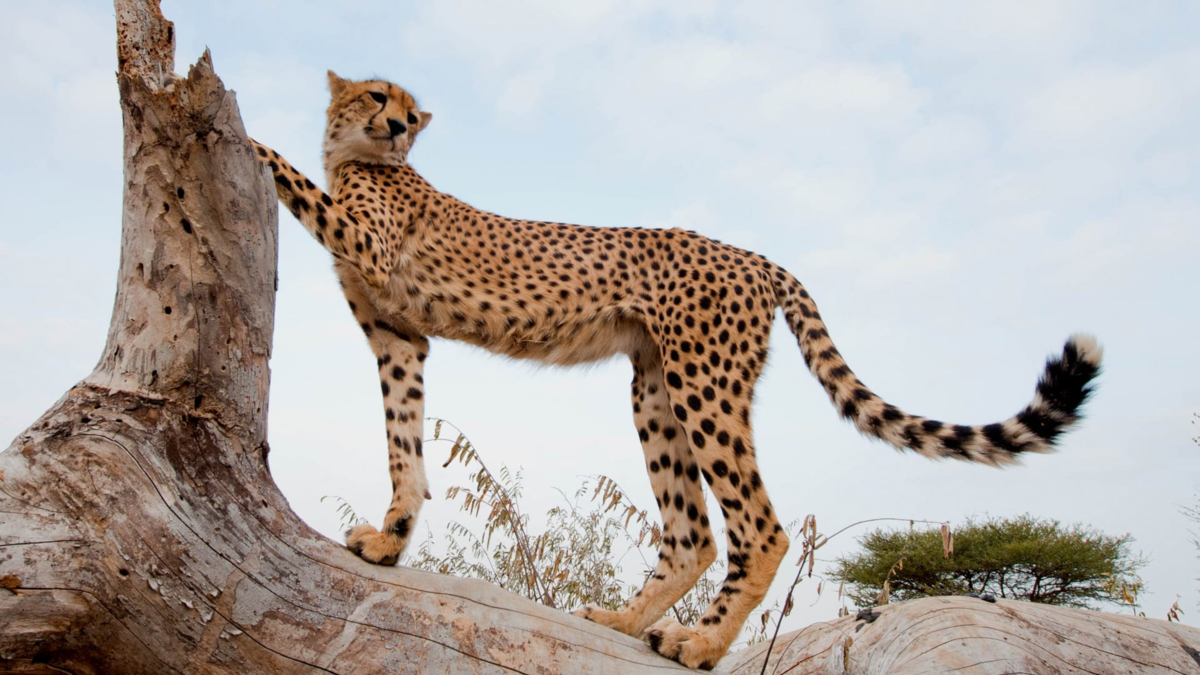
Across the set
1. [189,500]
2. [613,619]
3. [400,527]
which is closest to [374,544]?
[400,527]

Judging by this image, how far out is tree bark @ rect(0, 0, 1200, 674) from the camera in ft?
7.42

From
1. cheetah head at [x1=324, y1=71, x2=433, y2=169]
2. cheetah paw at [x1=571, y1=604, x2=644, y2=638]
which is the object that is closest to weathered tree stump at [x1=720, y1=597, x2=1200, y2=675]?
cheetah paw at [x1=571, y1=604, x2=644, y2=638]

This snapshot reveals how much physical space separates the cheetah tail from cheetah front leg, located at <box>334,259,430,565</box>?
162 cm

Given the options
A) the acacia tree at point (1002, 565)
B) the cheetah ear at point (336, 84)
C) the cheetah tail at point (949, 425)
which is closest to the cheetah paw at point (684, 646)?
the cheetah tail at point (949, 425)

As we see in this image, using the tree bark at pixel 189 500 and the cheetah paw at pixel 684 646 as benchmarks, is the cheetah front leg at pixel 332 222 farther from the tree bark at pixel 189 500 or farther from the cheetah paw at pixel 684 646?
the cheetah paw at pixel 684 646

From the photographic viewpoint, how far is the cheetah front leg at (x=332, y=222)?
3.28 meters

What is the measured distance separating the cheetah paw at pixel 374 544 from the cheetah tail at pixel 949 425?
1.82 meters

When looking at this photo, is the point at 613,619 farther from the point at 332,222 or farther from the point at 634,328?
the point at 332,222

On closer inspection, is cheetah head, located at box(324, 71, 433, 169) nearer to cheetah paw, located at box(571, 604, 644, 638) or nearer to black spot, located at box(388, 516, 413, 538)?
black spot, located at box(388, 516, 413, 538)

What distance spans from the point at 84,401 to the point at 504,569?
3.39m

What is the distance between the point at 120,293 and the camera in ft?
8.41

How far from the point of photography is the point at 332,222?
338cm

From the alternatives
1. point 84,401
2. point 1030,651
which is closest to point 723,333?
point 1030,651

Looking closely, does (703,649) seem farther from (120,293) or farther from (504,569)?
(504,569)
